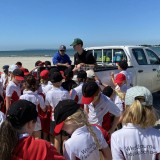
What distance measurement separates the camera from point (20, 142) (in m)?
2.12

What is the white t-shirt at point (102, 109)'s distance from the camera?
4.06 metres

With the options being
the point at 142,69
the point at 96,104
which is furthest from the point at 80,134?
the point at 142,69

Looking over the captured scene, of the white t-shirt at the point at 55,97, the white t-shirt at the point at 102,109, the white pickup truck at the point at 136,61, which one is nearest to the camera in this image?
the white t-shirt at the point at 102,109

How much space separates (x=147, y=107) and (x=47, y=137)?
11.1 feet

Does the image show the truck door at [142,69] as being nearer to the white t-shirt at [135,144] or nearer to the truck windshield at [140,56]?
the truck windshield at [140,56]

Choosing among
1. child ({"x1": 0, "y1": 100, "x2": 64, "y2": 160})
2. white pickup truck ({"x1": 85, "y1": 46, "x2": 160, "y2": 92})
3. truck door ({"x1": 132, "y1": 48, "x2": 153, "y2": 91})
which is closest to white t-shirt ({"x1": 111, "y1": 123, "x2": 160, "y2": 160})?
child ({"x1": 0, "y1": 100, "x2": 64, "y2": 160})

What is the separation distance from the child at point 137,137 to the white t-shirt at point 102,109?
58.9 inches

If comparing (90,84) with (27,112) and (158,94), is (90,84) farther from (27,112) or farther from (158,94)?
(158,94)

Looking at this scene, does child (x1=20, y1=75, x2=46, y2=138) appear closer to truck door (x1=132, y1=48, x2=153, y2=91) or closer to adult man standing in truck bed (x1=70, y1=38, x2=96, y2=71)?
adult man standing in truck bed (x1=70, y1=38, x2=96, y2=71)

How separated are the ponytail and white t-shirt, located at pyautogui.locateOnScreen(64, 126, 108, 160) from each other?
0.52 metres

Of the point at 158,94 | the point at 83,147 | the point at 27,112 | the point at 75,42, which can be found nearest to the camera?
the point at 27,112

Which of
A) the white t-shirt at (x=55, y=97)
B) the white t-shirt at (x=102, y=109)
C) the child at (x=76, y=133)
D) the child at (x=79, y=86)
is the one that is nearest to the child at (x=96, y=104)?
the white t-shirt at (x=102, y=109)

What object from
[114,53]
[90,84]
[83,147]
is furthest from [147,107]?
[114,53]

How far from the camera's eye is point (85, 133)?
2.50 m
